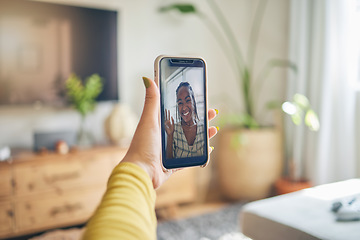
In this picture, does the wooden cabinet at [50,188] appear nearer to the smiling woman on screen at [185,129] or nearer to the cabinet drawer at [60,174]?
the cabinet drawer at [60,174]

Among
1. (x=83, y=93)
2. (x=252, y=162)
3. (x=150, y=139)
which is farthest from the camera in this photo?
(x=252, y=162)

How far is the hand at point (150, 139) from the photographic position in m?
0.65

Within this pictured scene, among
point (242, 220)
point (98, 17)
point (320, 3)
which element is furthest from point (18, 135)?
point (320, 3)

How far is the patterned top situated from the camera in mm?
792

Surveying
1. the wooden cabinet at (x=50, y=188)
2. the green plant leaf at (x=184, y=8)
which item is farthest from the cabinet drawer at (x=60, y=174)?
the green plant leaf at (x=184, y=8)

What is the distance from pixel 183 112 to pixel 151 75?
186cm

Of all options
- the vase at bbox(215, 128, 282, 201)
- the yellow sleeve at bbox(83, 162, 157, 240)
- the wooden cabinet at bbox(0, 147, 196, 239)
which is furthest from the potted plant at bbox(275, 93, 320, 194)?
the yellow sleeve at bbox(83, 162, 157, 240)

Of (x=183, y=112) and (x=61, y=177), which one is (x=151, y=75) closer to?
(x=61, y=177)

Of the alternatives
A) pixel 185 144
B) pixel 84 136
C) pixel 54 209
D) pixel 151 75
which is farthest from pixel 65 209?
pixel 185 144

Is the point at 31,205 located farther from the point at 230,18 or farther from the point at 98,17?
the point at 230,18

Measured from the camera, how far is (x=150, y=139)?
68cm

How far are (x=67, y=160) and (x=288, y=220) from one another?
1.42 metres

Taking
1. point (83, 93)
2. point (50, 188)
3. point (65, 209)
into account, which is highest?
point (83, 93)

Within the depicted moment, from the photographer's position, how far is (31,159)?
192 centimetres
